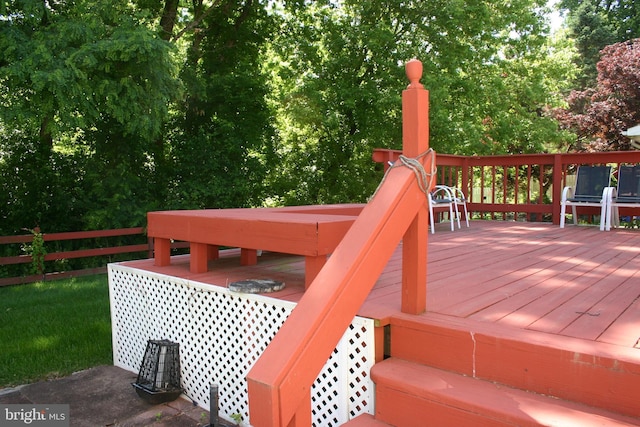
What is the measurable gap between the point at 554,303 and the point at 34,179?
791 centimetres

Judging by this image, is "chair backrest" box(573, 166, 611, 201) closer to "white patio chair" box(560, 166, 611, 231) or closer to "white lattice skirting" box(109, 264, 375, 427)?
"white patio chair" box(560, 166, 611, 231)

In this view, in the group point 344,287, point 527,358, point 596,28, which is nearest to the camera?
point 344,287

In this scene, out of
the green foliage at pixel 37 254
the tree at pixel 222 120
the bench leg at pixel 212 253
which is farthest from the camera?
the tree at pixel 222 120

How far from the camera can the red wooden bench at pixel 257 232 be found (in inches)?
93.2

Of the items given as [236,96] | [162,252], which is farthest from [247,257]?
[236,96]

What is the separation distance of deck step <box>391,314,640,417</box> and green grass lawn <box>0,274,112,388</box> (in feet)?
8.82

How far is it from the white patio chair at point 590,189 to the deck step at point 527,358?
4.01 m

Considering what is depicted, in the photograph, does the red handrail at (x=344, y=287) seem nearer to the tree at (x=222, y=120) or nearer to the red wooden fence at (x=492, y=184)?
the red wooden fence at (x=492, y=184)

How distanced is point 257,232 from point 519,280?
152 centimetres

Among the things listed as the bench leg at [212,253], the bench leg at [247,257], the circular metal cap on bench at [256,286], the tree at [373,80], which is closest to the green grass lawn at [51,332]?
the bench leg at [212,253]

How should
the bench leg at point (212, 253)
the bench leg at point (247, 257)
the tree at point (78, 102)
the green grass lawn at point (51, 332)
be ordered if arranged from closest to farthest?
1. the green grass lawn at point (51, 332)
2. the bench leg at point (247, 257)
3. the bench leg at point (212, 253)
4. the tree at point (78, 102)

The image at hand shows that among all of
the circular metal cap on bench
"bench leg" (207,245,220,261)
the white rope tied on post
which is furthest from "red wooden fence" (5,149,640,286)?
the white rope tied on post

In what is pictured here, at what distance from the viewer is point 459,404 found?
65.0 inches

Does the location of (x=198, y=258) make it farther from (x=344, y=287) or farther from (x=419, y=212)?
(x=344, y=287)
